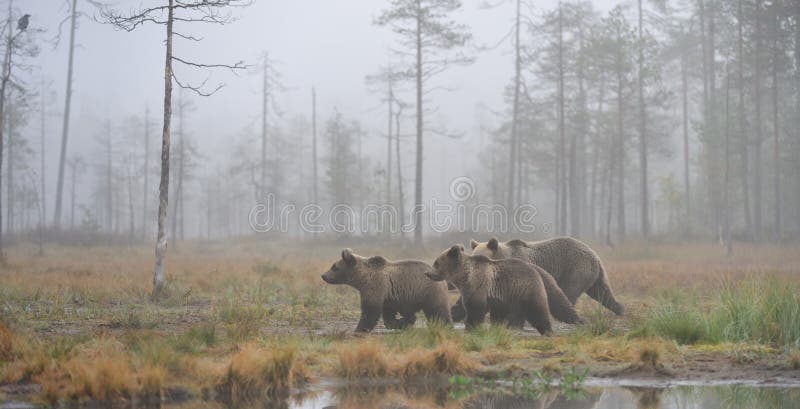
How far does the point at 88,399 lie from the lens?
775 cm

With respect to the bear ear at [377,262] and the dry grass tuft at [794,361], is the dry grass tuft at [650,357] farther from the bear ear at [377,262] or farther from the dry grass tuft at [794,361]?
the bear ear at [377,262]

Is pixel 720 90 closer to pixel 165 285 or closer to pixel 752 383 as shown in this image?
pixel 165 285

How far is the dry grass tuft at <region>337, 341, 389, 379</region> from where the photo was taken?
8.92 m

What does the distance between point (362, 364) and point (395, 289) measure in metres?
3.86

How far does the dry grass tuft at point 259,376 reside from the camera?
8297mm

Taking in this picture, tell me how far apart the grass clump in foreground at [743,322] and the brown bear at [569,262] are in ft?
8.26

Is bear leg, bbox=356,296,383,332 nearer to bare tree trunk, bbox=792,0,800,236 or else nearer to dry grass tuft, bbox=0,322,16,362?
dry grass tuft, bbox=0,322,16,362

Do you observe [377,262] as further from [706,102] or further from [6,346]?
[706,102]

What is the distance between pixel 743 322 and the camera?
11.0 m

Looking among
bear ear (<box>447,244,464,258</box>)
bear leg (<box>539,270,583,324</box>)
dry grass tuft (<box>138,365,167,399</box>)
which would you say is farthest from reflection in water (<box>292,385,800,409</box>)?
bear leg (<box>539,270,583,324</box>)

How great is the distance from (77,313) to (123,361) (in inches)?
280

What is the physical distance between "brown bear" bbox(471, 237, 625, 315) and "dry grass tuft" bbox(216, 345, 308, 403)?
241 inches

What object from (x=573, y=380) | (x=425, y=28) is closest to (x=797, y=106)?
(x=425, y=28)

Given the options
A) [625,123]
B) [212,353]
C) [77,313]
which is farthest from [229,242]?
[212,353]
